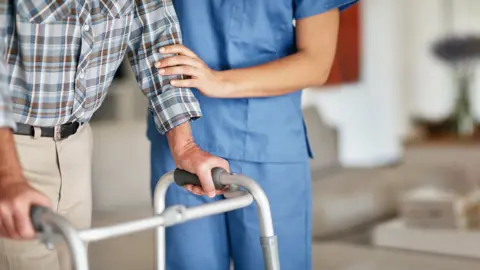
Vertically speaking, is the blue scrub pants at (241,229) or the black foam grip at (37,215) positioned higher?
the black foam grip at (37,215)

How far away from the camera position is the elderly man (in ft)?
3.61

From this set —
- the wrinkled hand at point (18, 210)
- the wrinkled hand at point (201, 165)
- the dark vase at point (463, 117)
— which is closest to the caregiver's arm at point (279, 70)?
the wrinkled hand at point (201, 165)

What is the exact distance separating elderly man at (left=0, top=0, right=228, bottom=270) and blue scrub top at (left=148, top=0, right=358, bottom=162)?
131 millimetres

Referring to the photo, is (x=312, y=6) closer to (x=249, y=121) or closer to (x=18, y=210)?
(x=249, y=121)

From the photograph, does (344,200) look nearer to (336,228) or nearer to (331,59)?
(336,228)

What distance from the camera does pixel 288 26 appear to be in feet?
4.69

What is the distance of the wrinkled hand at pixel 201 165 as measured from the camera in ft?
3.78

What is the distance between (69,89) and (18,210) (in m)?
0.36

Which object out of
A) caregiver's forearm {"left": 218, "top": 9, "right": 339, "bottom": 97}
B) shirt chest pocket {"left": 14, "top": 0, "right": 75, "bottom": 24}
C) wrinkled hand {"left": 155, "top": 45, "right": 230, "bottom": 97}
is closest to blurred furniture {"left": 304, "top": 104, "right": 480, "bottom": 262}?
caregiver's forearm {"left": 218, "top": 9, "right": 339, "bottom": 97}

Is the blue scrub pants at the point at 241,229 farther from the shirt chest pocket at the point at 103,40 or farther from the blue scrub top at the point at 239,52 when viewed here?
the shirt chest pocket at the point at 103,40

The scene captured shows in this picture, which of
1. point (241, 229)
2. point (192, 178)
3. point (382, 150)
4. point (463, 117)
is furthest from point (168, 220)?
point (382, 150)

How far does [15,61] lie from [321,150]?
288cm

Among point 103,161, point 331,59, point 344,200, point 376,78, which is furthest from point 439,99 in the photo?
point 331,59

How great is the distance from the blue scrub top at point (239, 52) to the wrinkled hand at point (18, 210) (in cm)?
56
